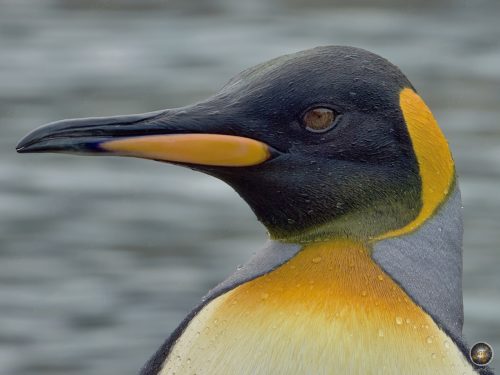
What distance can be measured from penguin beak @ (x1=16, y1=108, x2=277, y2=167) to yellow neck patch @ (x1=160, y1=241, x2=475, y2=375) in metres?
0.27

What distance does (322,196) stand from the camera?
309 cm

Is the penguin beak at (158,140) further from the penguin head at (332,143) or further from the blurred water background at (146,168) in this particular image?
the blurred water background at (146,168)

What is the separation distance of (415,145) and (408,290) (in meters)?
0.31

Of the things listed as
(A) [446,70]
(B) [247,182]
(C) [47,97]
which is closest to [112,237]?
(C) [47,97]

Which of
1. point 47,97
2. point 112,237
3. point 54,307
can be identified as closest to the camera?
point 54,307

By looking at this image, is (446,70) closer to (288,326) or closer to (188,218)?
(188,218)

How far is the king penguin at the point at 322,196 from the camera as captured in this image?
2.99 m

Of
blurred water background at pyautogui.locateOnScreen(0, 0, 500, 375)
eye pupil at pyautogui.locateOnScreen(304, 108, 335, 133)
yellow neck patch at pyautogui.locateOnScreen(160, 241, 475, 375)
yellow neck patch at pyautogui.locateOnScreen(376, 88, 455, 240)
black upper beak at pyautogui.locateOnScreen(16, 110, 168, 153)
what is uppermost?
blurred water background at pyautogui.locateOnScreen(0, 0, 500, 375)

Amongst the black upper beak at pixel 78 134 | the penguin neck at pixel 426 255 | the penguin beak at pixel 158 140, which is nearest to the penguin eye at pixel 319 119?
the penguin beak at pixel 158 140

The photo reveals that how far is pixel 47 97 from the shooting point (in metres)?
9.00

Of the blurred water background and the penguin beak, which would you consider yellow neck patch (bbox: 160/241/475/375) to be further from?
the blurred water background

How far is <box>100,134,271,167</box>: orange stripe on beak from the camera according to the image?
298cm

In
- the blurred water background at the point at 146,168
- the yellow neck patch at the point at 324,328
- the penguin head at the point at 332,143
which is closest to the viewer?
the yellow neck patch at the point at 324,328

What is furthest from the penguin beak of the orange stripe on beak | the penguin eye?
the penguin eye
